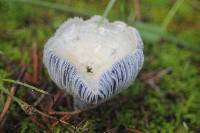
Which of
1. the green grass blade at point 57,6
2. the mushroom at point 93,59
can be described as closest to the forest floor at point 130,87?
the green grass blade at point 57,6

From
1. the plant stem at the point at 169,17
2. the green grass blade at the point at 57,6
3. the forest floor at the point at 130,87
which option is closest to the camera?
the forest floor at the point at 130,87

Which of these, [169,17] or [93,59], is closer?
[93,59]

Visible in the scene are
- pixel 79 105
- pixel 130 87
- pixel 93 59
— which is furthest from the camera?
pixel 130 87

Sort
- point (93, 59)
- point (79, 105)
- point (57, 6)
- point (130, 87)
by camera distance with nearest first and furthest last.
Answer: point (93, 59), point (79, 105), point (130, 87), point (57, 6)

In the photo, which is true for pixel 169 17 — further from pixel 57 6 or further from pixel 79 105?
pixel 79 105

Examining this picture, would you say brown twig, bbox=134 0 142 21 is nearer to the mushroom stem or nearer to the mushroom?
the mushroom

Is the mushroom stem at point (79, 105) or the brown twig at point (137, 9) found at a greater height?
the brown twig at point (137, 9)

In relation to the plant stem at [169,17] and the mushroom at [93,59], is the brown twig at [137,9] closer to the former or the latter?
the plant stem at [169,17]

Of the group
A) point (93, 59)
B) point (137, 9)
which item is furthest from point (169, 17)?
point (93, 59)

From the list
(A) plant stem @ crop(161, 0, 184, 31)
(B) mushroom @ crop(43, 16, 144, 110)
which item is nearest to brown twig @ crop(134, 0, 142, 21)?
(A) plant stem @ crop(161, 0, 184, 31)
